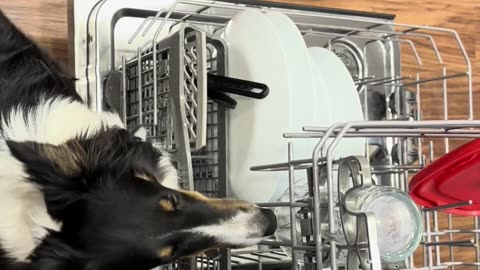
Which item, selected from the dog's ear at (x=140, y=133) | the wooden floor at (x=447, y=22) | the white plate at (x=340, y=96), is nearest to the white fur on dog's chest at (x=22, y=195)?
the dog's ear at (x=140, y=133)

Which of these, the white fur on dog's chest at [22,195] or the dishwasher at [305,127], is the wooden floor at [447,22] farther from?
the white fur on dog's chest at [22,195]

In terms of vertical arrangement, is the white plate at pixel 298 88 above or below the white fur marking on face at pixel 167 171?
above

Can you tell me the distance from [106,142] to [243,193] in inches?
7.9

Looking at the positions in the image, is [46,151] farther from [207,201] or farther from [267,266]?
[267,266]

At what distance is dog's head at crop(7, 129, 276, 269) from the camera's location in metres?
0.75

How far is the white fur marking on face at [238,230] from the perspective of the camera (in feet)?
2.77

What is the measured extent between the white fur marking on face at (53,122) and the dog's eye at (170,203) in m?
0.13

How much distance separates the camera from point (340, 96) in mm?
960

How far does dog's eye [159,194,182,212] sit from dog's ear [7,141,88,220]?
0.09 m

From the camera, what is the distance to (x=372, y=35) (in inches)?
47.0

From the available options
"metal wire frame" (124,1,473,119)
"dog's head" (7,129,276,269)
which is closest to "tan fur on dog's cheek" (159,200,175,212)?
"dog's head" (7,129,276,269)

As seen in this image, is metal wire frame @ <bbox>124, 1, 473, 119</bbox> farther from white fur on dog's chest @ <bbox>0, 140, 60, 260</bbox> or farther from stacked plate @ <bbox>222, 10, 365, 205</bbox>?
white fur on dog's chest @ <bbox>0, 140, 60, 260</bbox>

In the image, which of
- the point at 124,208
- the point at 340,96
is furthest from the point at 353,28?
the point at 124,208

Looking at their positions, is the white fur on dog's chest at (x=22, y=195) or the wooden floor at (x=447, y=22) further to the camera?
the wooden floor at (x=447, y=22)
